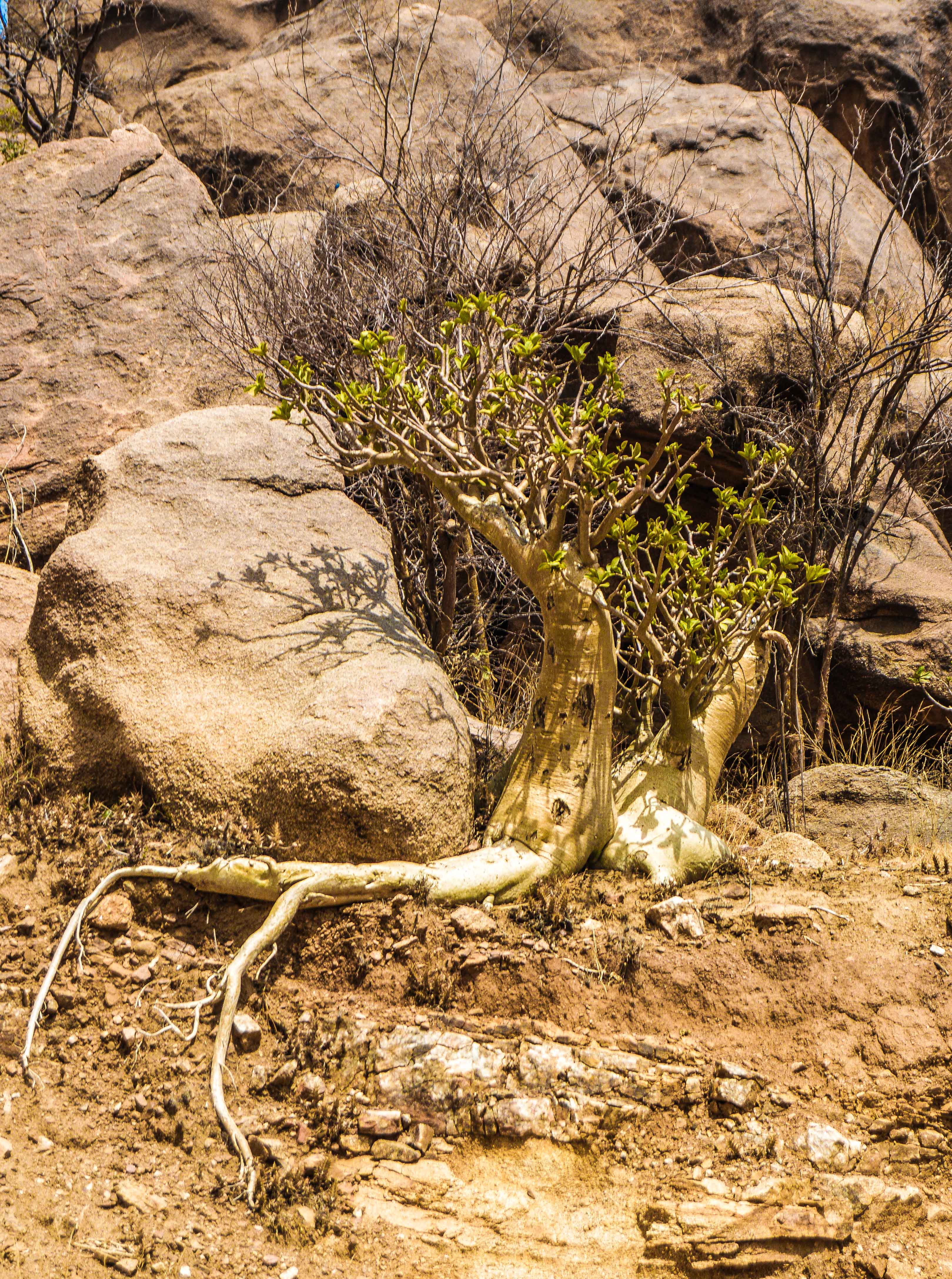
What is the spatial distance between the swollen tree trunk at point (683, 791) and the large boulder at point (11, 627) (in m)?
2.85

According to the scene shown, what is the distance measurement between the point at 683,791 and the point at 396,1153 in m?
2.41

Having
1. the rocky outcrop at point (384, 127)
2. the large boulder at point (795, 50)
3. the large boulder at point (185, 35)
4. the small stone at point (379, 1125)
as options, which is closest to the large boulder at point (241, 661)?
the small stone at point (379, 1125)

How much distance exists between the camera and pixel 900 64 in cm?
1202

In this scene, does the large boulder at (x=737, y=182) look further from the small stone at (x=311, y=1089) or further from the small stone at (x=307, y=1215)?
the small stone at (x=307, y=1215)

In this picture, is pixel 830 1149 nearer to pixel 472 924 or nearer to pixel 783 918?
pixel 783 918

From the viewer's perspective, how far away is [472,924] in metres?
4.02

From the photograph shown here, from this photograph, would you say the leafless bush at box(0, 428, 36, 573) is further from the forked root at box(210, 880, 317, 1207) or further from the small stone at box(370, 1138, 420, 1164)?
the small stone at box(370, 1138, 420, 1164)

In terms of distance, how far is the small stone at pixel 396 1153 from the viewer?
3381 millimetres

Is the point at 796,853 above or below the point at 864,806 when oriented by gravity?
above

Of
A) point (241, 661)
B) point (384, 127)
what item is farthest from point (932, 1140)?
point (384, 127)

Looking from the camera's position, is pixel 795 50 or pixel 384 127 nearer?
pixel 384 127

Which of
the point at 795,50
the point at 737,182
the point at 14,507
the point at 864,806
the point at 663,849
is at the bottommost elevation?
the point at 864,806

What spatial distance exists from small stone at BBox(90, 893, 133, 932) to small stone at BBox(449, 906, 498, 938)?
48.9 inches

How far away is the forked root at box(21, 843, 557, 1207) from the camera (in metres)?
3.55
